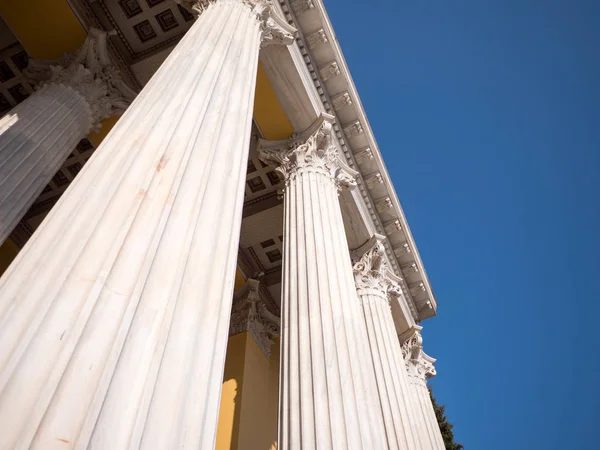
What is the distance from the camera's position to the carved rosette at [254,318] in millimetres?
17984

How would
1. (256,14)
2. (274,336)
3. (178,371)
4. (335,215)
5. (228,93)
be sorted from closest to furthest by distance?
(178,371) < (228,93) < (256,14) < (335,215) < (274,336)

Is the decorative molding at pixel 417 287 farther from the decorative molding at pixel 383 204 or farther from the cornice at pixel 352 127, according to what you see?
the decorative molding at pixel 383 204

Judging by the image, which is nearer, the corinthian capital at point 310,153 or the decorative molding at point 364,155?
the corinthian capital at point 310,153

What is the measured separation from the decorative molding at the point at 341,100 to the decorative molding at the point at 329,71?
0.77 metres

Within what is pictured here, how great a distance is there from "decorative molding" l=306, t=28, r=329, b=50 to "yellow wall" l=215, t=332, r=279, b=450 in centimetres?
1092

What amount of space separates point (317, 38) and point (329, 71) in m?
1.12

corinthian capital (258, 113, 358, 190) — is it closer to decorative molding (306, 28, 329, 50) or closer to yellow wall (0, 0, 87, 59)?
decorative molding (306, 28, 329, 50)

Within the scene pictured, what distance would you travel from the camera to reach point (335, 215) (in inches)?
449

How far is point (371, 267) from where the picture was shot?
1568 cm

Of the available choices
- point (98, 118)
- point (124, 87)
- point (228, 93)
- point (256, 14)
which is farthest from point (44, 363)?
point (124, 87)

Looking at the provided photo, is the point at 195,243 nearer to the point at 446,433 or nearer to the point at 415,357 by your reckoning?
the point at 415,357

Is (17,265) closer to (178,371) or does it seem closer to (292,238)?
(178,371)

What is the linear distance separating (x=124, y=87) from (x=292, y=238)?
25.9ft

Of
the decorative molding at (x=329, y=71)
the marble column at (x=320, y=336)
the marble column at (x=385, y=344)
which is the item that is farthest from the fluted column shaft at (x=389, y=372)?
the decorative molding at (x=329, y=71)
